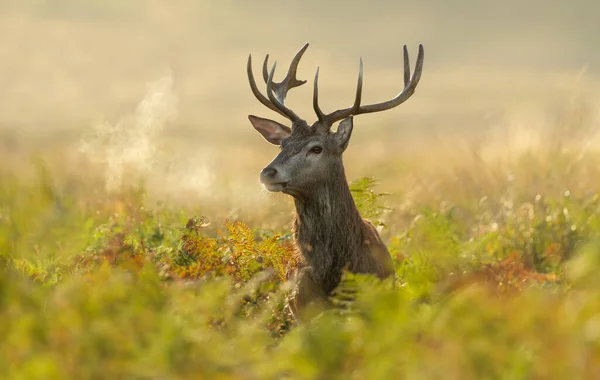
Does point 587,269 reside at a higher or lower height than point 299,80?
lower

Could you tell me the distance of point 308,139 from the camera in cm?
775

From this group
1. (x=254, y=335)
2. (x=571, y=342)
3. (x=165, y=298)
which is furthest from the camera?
(x=165, y=298)

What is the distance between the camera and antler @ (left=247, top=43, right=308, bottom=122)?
8.27m

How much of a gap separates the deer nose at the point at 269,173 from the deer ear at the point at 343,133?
0.79 metres

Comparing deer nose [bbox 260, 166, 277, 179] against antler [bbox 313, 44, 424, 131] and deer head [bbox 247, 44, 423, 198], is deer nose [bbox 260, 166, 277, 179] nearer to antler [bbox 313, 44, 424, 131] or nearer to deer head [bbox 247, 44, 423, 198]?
deer head [bbox 247, 44, 423, 198]

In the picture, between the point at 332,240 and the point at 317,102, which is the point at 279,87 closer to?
the point at 317,102

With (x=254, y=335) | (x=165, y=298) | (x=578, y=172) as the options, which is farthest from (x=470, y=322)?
(x=578, y=172)

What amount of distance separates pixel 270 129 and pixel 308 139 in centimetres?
108

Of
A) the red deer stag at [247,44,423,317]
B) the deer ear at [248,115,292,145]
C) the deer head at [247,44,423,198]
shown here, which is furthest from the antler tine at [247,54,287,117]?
the red deer stag at [247,44,423,317]

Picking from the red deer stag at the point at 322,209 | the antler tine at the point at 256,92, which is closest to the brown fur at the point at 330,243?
the red deer stag at the point at 322,209

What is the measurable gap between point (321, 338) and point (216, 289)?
2.22ft

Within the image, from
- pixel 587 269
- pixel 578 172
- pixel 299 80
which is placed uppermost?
pixel 299 80

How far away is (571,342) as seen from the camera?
3.34 meters

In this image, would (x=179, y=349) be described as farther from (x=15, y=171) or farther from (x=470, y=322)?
(x=15, y=171)
